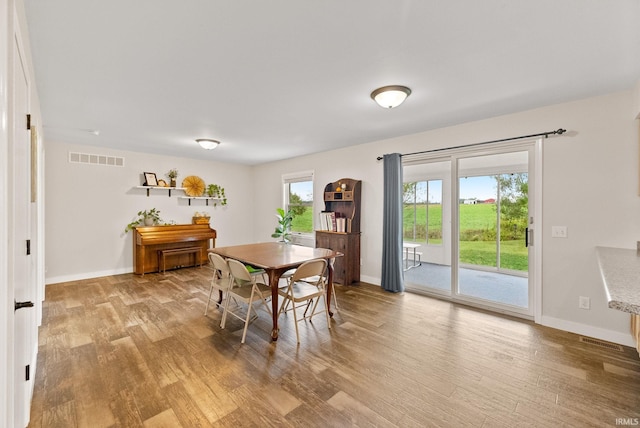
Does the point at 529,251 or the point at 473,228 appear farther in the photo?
the point at 473,228

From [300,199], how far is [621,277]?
16.9ft

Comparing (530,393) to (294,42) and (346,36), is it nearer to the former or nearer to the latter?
(346,36)

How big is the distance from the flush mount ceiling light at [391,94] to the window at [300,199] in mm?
3146

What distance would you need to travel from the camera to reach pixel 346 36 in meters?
1.80

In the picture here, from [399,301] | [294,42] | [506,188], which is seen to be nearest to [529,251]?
[506,188]

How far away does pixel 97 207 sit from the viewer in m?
5.05

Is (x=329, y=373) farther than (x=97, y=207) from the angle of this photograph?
No

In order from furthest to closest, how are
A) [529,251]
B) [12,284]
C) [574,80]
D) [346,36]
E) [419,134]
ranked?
[419,134] → [529,251] → [574,80] → [346,36] → [12,284]

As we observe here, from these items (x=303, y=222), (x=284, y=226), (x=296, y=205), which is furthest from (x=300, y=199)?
(x=284, y=226)

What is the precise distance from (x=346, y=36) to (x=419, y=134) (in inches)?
102

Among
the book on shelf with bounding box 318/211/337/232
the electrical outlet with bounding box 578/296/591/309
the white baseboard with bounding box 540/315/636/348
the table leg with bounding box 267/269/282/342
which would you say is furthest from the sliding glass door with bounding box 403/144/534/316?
the table leg with bounding box 267/269/282/342

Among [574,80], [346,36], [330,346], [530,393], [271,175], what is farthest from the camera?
[271,175]

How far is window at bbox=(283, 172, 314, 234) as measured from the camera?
19.4ft

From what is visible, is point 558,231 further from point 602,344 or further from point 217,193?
point 217,193
